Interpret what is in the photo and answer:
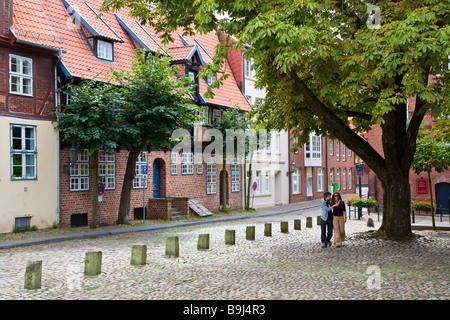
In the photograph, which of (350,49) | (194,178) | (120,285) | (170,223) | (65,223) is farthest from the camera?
(194,178)

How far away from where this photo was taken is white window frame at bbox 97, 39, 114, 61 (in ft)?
72.8

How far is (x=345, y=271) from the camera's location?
995cm

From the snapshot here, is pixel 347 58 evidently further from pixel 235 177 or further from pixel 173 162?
pixel 235 177

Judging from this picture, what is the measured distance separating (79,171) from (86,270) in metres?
11.3

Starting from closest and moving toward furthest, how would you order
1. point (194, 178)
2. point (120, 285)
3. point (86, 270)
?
point (120, 285) < point (86, 270) < point (194, 178)

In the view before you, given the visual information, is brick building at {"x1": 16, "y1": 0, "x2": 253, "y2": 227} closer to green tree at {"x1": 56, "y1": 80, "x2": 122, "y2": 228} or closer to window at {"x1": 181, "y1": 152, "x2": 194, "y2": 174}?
window at {"x1": 181, "y1": 152, "x2": 194, "y2": 174}

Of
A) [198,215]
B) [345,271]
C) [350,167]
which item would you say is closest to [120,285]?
[345,271]

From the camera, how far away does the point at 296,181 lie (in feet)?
131

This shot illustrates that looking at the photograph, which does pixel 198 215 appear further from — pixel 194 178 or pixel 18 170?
pixel 18 170

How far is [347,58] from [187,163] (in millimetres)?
17278

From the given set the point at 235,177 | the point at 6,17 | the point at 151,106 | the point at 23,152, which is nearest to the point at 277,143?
the point at 235,177

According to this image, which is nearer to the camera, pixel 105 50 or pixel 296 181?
pixel 105 50

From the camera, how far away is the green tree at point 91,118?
17.6 metres

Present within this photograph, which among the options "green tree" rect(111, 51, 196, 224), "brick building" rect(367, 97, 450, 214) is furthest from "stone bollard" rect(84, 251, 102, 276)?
"brick building" rect(367, 97, 450, 214)
